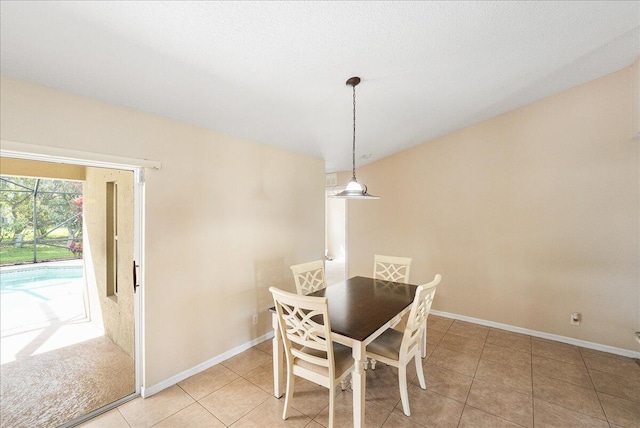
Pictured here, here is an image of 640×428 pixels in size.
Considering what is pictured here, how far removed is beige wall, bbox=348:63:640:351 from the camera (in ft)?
8.82

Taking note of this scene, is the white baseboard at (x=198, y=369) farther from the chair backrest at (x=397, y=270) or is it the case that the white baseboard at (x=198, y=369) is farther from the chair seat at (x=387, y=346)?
the chair backrest at (x=397, y=270)

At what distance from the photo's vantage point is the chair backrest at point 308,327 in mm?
1569

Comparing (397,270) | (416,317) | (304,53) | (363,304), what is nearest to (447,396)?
(416,317)

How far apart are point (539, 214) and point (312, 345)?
3.18 metres

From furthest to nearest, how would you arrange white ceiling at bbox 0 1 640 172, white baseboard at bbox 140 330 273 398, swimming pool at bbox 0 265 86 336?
swimming pool at bbox 0 265 86 336, white baseboard at bbox 140 330 273 398, white ceiling at bbox 0 1 640 172

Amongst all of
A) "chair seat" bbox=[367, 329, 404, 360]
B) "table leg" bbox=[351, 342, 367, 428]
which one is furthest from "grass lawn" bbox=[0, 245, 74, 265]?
"chair seat" bbox=[367, 329, 404, 360]

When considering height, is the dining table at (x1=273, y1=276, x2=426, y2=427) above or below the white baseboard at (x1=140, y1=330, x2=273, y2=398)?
above

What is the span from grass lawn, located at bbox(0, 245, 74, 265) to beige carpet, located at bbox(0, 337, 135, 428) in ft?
3.26

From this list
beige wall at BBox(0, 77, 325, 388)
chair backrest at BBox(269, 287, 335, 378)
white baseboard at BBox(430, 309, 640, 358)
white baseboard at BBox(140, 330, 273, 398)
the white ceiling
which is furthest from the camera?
white baseboard at BBox(430, 309, 640, 358)

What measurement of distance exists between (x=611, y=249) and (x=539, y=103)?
181 cm

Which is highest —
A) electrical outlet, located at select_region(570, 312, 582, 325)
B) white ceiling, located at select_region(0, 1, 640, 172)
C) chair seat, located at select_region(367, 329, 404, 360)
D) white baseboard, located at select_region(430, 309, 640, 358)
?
white ceiling, located at select_region(0, 1, 640, 172)

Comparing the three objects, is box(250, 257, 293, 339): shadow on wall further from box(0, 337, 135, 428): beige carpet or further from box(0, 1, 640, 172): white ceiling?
box(0, 1, 640, 172): white ceiling

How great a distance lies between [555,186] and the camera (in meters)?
3.01

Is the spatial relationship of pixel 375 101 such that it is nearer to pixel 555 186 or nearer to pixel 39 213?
pixel 555 186
